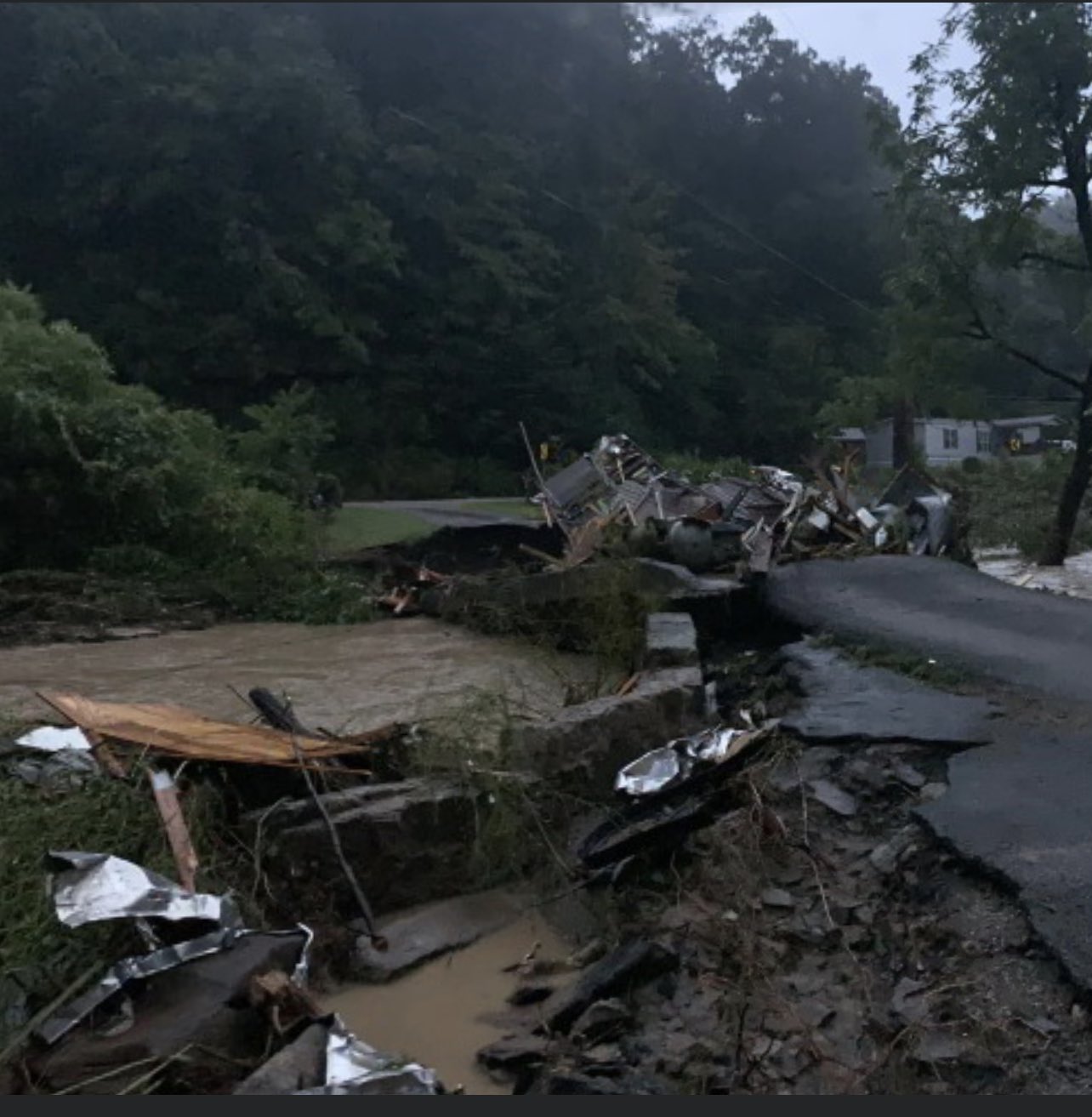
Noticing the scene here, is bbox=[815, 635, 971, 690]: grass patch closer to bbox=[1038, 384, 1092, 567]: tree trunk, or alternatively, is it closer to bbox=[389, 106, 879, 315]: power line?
bbox=[1038, 384, 1092, 567]: tree trunk

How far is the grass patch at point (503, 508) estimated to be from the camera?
18.3 meters

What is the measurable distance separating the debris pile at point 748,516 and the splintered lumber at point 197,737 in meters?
5.14

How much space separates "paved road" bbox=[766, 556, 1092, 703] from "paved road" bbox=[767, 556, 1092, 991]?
0.04ft

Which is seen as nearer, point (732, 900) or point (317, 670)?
point (732, 900)

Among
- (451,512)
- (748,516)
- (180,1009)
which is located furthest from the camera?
(451,512)

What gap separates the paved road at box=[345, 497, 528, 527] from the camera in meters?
15.5

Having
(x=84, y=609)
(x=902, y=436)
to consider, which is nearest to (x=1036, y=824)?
(x=84, y=609)

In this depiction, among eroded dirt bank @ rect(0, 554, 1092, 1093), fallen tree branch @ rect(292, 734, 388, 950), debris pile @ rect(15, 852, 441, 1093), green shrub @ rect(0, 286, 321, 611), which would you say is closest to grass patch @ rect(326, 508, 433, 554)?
green shrub @ rect(0, 286, 321, 611)

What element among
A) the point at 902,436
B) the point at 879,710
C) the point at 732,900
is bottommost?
the point at 732,900

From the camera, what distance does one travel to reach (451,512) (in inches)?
765

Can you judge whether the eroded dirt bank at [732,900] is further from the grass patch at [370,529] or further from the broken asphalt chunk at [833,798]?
the grass patch at [370,529]

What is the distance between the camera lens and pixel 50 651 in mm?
9023

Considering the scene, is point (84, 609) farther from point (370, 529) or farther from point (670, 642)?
point (370, 529)

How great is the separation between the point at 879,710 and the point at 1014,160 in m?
10.3
